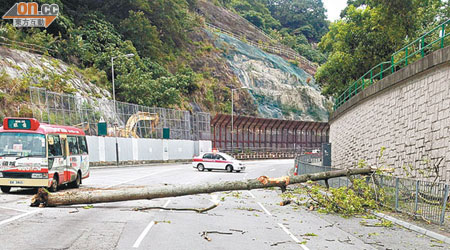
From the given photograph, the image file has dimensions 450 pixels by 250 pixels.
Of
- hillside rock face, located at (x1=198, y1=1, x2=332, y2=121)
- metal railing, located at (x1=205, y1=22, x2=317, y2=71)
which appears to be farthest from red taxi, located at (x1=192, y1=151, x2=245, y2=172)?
metal railing, located at (x1=205, y1=22, x2=317, y2=71)

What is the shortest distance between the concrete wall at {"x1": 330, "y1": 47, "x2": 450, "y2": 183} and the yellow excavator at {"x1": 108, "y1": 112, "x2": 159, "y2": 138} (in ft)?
89.8

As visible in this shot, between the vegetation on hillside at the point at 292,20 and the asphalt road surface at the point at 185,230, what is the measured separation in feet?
349

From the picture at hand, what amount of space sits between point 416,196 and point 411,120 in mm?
5706

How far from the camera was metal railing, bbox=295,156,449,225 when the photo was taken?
10.5 meters

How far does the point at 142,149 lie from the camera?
1854 inches

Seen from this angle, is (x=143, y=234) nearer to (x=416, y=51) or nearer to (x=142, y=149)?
(x=416, y=51)

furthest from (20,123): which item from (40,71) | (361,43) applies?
(361,43)

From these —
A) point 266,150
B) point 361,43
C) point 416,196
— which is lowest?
point 266,150

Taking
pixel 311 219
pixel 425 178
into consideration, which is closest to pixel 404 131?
pixel 425 178

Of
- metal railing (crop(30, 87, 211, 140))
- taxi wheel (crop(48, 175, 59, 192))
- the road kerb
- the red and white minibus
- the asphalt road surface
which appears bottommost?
the road kerb

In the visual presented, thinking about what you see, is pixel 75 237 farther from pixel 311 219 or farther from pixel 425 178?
pixel 425 178

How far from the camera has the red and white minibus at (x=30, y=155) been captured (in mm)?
13953

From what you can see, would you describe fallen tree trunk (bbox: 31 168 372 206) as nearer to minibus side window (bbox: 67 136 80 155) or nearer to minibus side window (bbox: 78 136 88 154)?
minibus side window (bbox: 67 136 80 155)

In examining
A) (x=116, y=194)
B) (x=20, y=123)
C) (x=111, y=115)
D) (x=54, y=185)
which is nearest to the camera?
(x=116, y=194)
